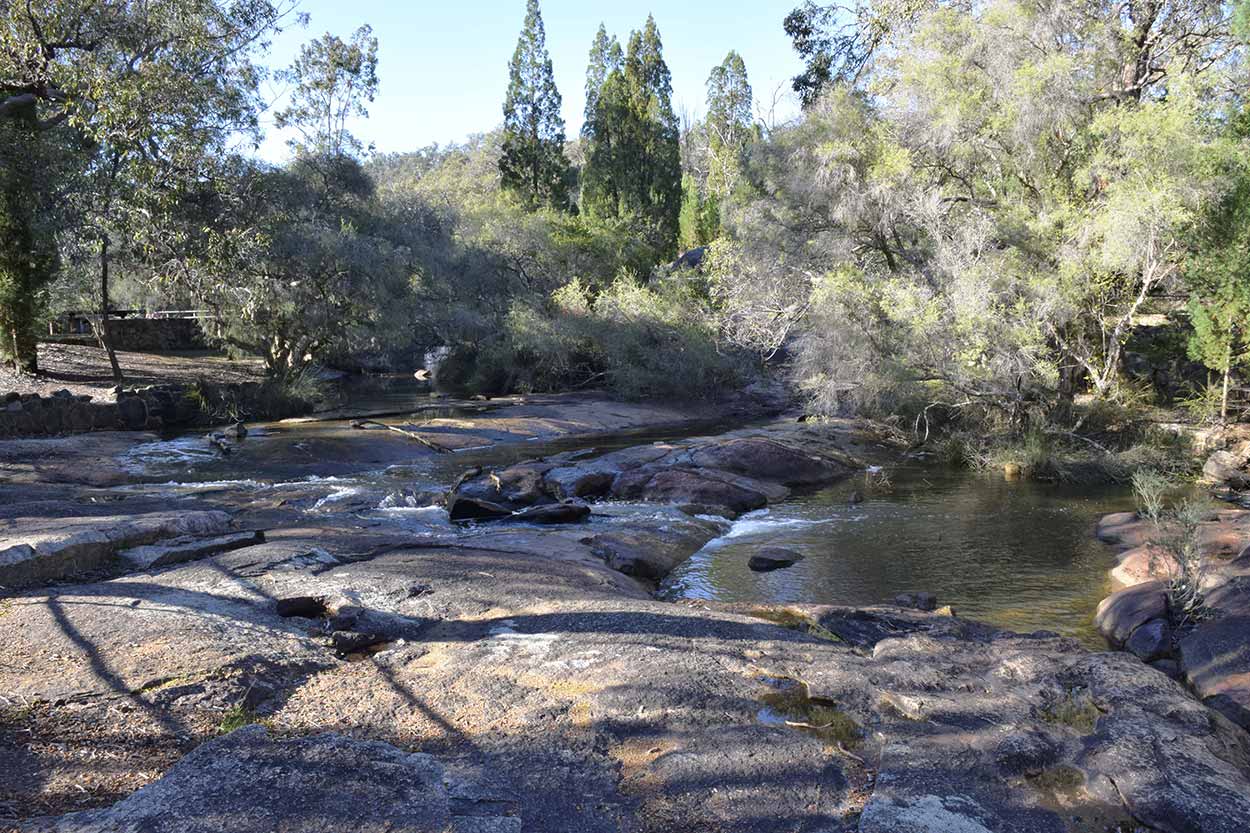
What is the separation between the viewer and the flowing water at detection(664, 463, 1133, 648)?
8773mm

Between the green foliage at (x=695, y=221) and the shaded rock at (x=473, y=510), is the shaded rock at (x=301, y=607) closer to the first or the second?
the shaded rock at (x=473, y=510)

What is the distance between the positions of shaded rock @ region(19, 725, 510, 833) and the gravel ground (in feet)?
62.2

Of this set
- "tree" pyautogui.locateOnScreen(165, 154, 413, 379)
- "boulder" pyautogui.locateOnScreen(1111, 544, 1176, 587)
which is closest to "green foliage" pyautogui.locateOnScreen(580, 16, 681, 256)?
"tree" pyautogui.locateOnScreen(165, 154, 413, 379)

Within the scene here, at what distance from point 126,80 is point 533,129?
34111mm

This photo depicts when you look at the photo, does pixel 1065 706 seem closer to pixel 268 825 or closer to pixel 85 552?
pixel 268 825

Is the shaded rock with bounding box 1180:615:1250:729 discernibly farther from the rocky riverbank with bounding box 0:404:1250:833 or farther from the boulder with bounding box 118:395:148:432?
the boulder with bounding box 118:395:148:432

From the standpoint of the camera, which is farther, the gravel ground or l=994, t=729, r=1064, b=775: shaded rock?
the gravel ground

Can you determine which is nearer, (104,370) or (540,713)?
(540,713)

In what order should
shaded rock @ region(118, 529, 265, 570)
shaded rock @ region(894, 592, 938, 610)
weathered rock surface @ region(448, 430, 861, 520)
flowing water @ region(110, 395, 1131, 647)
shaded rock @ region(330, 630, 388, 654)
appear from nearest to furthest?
shaded rock @ region(330, 630, 388, 654), shaded rock @ region(118, 529, 265, 570), shaded rock @ region(894, 592, 938, 610), flowing water @ region(110, 395, 1131, 647), weathered rock surface @ region(448, 430, 861, 520)

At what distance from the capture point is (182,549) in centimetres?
762

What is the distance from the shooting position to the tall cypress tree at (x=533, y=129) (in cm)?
4309

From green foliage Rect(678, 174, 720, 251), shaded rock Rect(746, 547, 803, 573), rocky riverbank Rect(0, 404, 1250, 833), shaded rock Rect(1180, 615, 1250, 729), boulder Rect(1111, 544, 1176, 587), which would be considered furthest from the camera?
green foliage Rect(678, 174, 720, 251)

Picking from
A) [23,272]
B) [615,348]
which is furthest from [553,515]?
[23,272]

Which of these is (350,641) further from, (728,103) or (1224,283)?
(728,103)
